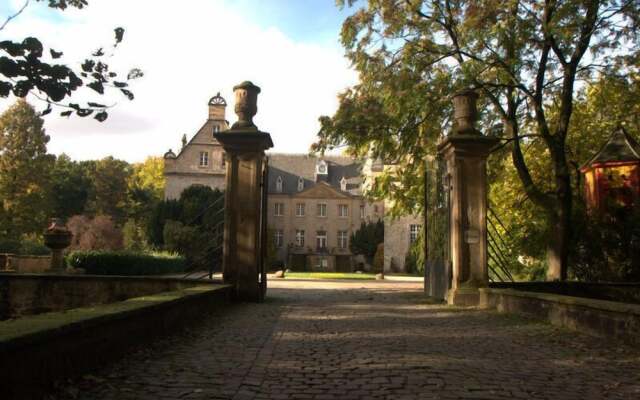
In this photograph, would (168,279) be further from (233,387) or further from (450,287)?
(233,387)

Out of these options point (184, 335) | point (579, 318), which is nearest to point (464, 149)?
point (579, 318)

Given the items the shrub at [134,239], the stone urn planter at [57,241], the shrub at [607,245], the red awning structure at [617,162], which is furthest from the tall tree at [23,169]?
the shrub at [607,245]

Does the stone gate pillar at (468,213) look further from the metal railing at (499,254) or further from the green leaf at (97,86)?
the green leaf at (97,86)

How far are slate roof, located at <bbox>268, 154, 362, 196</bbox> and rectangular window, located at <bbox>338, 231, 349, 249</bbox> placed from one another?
425 cm

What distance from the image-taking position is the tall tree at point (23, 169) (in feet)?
145

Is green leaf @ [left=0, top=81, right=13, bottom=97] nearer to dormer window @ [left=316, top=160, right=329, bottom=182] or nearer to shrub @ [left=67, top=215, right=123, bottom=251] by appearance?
shrub @ [left=67, top=215, right=123, bottom=251]

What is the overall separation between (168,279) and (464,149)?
6.36 metres

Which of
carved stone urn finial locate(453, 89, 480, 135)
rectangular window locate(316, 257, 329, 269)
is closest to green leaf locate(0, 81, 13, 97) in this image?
carved stone urn finial locate(453, 89, 480, 135)

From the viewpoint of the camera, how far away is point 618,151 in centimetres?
2320

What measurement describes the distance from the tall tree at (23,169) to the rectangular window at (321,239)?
25527 mm

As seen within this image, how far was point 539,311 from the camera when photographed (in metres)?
8.54

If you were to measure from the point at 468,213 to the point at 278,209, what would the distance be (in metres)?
48.6

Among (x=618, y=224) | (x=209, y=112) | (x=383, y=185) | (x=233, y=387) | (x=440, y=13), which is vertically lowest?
(x=233, y=387)

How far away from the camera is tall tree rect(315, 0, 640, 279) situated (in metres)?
13.6
